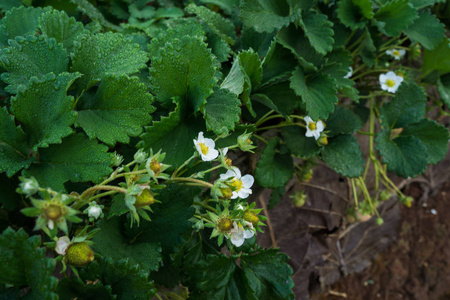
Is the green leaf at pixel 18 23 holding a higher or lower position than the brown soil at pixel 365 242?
higher

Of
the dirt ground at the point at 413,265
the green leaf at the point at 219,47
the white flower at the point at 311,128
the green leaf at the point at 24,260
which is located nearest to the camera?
the green leaf at the point at 24,260

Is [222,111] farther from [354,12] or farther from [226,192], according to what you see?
[354,12]

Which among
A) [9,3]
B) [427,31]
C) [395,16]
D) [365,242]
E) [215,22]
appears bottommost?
[365,242]

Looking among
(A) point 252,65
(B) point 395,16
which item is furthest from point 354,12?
(A) point 252,65

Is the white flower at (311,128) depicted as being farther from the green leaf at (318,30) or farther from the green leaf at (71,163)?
the green leaf at (71,163)

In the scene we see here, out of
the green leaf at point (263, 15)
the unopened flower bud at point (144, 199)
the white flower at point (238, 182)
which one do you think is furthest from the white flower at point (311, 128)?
the unopened flower bud at point (144, 199)

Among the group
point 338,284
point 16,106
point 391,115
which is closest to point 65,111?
point 16,106

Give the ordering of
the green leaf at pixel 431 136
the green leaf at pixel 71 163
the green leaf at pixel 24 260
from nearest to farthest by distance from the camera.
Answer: the green leaf at pixel 24 260
the green leaf at pixel 71 163
the green leaf at pixel 431 136
